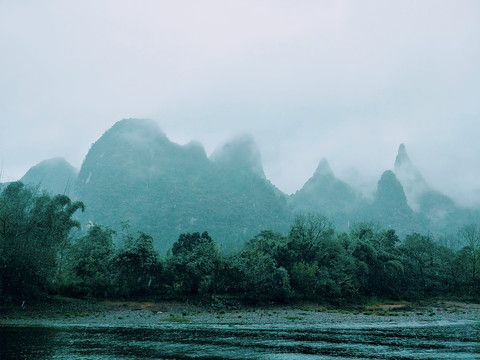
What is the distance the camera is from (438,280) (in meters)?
53.7

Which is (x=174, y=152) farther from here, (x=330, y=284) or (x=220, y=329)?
(x=220, y=329)

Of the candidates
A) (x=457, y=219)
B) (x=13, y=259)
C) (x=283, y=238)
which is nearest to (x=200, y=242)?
(x=283, y=238)

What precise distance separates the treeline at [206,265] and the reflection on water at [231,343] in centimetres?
1079

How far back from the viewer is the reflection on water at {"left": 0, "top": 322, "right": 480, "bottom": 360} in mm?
13750

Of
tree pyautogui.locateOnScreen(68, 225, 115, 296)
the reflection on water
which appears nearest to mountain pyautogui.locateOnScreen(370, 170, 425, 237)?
tree pyautogui.locateOnScreen(68, 225, 115, 296)

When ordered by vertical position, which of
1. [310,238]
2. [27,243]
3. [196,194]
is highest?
[196,194]

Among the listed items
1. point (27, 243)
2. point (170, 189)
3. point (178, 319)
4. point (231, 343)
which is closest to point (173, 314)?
point (178, 319)

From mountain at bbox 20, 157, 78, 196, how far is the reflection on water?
563ft

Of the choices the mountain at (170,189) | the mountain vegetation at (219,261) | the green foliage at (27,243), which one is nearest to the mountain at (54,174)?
the mountain at (170,189)

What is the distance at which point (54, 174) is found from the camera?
186375 millimetres

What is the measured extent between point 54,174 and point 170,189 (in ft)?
251

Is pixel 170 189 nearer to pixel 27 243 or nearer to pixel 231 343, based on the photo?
pixel 27 243

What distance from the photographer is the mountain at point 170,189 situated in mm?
137250

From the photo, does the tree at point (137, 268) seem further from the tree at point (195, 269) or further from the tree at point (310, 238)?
the tree at point (310, 238)
